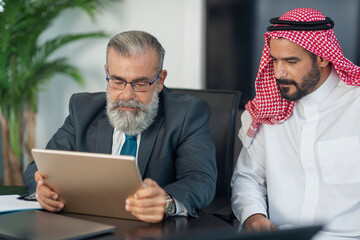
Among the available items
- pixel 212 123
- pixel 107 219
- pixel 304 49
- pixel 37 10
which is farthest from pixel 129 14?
pixel 107 219

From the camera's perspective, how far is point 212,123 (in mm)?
2781

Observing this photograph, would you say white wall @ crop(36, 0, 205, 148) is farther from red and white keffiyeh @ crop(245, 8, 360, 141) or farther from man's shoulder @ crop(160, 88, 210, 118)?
man's shoulder @ crop(160, 88, 210, 118)

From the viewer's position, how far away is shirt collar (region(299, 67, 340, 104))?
2.41 metres

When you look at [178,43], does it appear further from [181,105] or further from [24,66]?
[181,105]

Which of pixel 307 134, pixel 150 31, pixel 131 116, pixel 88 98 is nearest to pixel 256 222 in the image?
pixel 307 134

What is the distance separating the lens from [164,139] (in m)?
2.32

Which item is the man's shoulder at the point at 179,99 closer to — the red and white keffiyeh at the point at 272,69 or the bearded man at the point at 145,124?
the bearded man at the point at 145,124

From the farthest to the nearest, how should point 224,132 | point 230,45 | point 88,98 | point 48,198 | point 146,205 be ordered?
point 230,45
point 224,132
point 88,98
point 48,198
point 146,205

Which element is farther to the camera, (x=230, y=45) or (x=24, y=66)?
(x=230, y=45)

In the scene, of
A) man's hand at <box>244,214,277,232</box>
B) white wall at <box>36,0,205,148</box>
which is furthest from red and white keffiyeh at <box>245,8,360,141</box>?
white wall at <box>36,0,205,148</box>

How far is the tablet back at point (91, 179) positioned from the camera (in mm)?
1662

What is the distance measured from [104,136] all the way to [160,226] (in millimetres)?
761

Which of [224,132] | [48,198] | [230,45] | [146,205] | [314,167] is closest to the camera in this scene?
[146,205]

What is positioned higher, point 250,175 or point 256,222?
point 250,175
